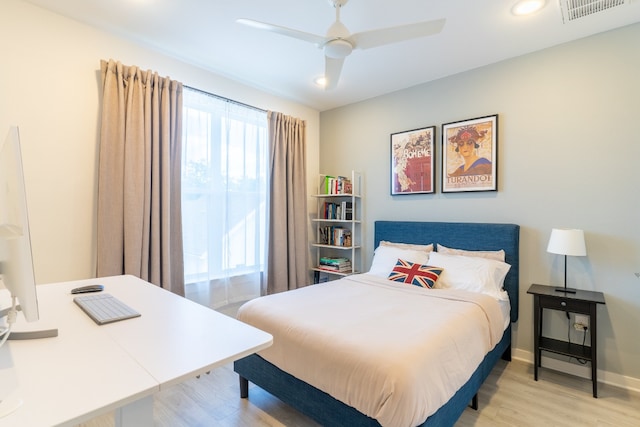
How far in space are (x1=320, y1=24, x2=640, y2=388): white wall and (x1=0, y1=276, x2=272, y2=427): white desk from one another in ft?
9.02

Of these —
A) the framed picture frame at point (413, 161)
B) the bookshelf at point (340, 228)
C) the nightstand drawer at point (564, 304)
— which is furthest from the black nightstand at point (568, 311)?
the bookshelf at point (340, 228)

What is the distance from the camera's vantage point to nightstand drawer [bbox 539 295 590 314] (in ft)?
7.38

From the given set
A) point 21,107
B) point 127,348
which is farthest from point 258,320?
point 21,107

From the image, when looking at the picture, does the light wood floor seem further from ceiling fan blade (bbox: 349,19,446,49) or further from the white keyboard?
ceiling fan blade (bbox: 349,19,446,49)

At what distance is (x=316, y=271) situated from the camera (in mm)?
4160

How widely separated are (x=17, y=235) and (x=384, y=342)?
1.47 m

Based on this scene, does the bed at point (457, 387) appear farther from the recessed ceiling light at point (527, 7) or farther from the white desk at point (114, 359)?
the recessed ceiling light at point (527, 7)

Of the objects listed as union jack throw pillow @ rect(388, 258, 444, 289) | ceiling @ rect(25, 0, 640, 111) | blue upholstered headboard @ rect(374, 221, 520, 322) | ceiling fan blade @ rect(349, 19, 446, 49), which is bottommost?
union jack throw pillow @ rect(388, 258, 444, 289)

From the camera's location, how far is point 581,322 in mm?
2422

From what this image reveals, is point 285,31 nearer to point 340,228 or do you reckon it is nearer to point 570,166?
point 570,166

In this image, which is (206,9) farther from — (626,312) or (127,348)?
(626,312)

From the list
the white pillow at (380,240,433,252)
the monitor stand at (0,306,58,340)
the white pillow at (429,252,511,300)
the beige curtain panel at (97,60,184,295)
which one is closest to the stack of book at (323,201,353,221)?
the white pillow at (380,240,433,252)

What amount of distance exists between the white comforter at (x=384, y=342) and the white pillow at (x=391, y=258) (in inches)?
23.9

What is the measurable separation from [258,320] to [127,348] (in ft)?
3.71
